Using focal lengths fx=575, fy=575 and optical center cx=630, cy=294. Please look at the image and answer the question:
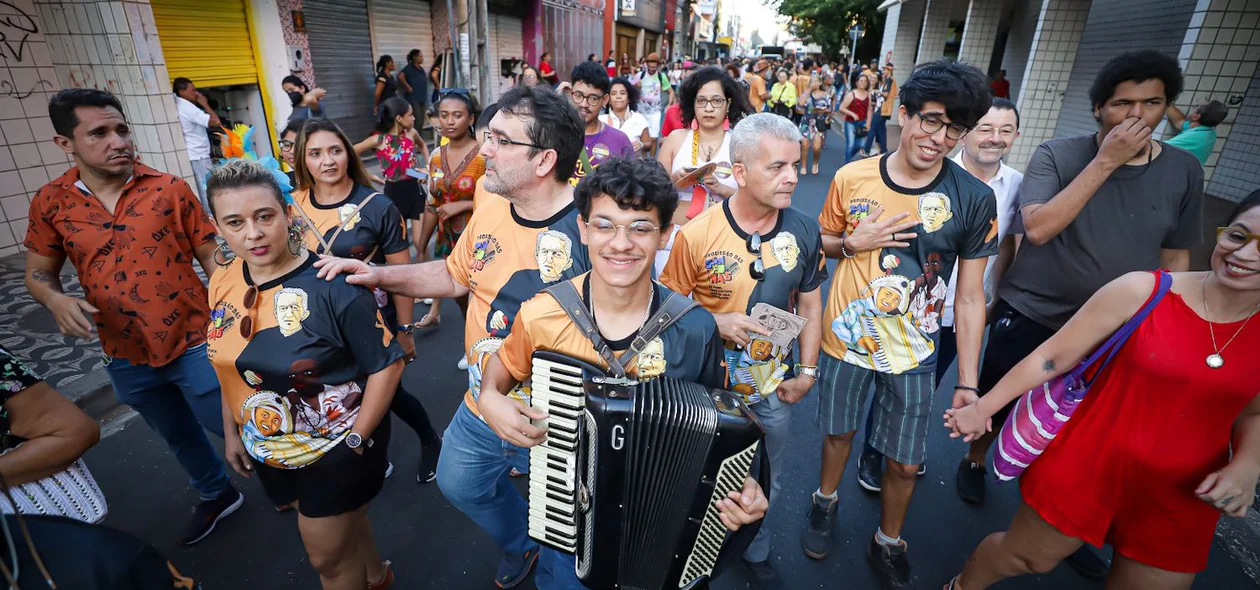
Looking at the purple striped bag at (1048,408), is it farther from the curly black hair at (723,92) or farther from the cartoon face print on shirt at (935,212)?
the curly black hair at (723,92)

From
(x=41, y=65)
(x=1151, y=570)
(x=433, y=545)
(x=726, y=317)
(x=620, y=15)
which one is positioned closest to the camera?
(x=1151, y=570)

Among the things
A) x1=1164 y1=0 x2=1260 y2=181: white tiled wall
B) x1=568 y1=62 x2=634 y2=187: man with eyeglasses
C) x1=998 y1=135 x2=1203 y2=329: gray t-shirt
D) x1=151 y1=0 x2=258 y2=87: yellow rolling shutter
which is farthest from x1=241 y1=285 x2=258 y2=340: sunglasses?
x1=1164 y1=0 x2=1260 y2=181: white tiled wall

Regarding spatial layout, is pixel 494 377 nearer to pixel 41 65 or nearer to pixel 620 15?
pixel 41 65

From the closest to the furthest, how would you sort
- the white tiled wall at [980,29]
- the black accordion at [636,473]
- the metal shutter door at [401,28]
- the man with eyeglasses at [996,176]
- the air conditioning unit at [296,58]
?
1. the black accordion at [636,473]
2. the man with eyeglasses at [996,176]
3. the air conditioning unit at [296,58]
4. the metal shutter door at [401,28]
5. the white tiled wall at [980,29]

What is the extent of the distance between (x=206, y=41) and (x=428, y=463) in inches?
308

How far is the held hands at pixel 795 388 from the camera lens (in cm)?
244

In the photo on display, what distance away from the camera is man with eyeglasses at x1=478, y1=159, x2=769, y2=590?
1.79 m

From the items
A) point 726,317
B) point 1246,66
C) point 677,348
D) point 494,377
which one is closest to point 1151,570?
point 726,317

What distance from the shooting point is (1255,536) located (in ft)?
10.3

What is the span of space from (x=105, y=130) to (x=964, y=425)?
155 inches

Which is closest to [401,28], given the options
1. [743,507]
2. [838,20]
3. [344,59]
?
[344,59]

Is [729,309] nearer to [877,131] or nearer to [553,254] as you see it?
[553,254]

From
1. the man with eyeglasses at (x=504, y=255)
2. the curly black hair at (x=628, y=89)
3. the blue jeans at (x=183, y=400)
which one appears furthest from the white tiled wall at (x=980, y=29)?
the blue jeans at (x=183, y=400)

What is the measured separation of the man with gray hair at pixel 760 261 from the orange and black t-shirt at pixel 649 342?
1.19 feet
